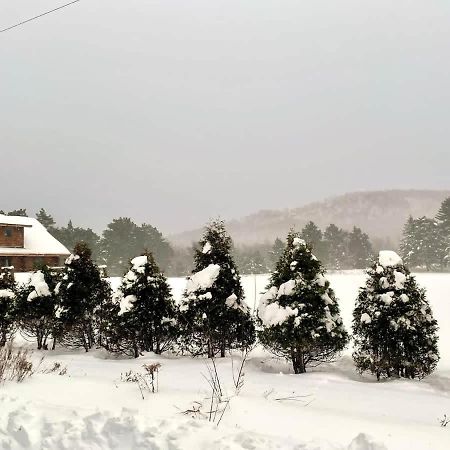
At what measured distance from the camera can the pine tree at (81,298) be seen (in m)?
14.4

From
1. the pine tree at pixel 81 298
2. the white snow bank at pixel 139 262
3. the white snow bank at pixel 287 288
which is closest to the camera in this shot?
the white snow bank at pixel 287 288

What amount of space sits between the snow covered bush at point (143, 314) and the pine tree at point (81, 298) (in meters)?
1.66

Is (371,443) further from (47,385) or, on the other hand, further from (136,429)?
(47,385)

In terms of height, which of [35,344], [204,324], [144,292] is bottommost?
[35,344]

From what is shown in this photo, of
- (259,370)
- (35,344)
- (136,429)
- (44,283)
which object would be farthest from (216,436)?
(35,344)

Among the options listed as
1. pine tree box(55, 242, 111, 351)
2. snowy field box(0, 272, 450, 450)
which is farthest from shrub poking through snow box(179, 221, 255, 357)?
pine tree box(55, 242, 111, 351)

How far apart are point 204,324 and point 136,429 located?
24.6 ft

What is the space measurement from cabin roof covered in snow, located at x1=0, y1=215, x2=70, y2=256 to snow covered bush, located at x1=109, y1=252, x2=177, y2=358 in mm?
21113

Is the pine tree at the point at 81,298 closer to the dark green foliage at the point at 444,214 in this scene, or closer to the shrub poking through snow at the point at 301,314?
the shrub poking through snow at the point at 301,314

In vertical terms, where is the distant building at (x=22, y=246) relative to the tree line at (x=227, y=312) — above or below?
above

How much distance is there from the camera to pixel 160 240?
244ft

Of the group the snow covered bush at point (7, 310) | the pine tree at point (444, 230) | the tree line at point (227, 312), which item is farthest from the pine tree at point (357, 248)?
the snow covered bush at point (7, 310)

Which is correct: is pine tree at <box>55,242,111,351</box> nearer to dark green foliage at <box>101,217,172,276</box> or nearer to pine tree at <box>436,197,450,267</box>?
dark green foliage at <box>101,217,172,276</box>

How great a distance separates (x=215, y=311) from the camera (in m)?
12.3
